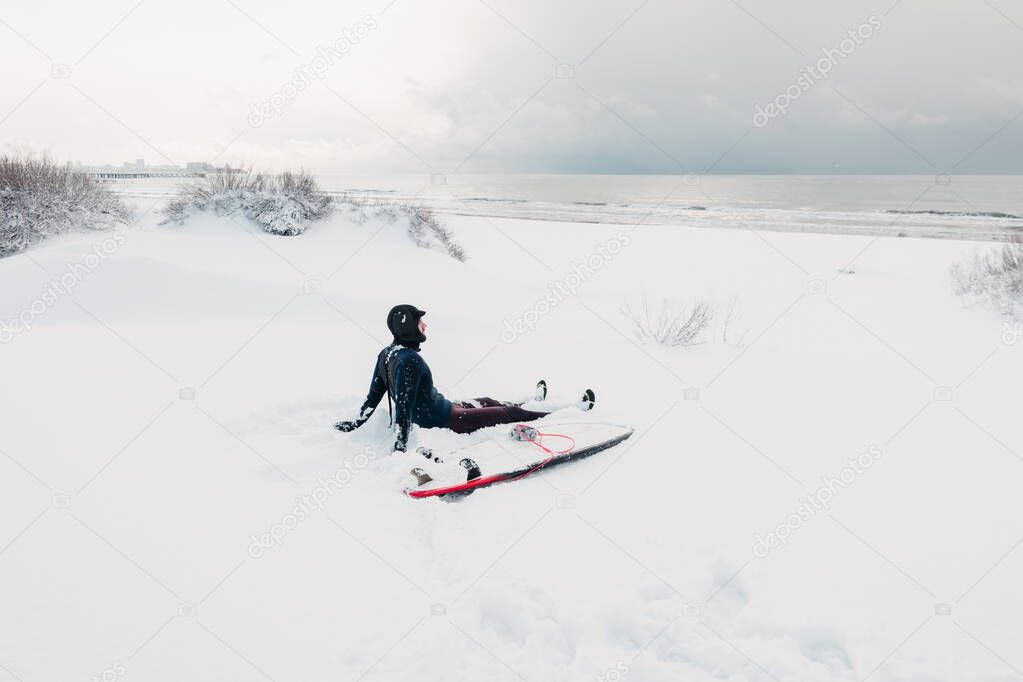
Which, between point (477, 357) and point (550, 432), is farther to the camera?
point (477, 357)

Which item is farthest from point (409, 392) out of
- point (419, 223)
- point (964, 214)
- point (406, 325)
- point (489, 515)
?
point (964, 214)

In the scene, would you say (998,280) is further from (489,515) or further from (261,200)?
(261,200)

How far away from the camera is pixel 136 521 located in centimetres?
325

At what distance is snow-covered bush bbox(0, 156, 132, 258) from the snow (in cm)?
543

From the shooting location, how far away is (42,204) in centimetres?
1300

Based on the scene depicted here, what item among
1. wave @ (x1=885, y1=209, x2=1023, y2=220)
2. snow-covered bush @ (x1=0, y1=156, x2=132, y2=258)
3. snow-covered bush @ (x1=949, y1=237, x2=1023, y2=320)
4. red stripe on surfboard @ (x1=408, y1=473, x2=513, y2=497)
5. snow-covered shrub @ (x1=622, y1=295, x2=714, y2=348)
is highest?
wave @ (x1=885, y1=209, x2=1023, y2=220)

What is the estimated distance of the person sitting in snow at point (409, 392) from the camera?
4531 mm

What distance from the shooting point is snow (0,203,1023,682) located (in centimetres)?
263

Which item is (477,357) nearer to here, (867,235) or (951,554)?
(951,554)

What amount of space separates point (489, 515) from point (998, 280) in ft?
41.4

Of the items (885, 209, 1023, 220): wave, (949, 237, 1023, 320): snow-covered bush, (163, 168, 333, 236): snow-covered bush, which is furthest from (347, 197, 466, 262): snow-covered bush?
(885, 209, 1023, 220): wave

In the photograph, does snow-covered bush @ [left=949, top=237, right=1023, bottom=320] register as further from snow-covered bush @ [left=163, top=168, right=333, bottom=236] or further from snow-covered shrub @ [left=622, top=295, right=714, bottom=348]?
snow-covered bush @ [left=163, top=168, right=333, bottom=236]

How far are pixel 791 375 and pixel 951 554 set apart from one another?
3.97 metres

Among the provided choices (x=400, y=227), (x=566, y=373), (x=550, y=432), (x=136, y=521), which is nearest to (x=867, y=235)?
(x=400, y=227)
